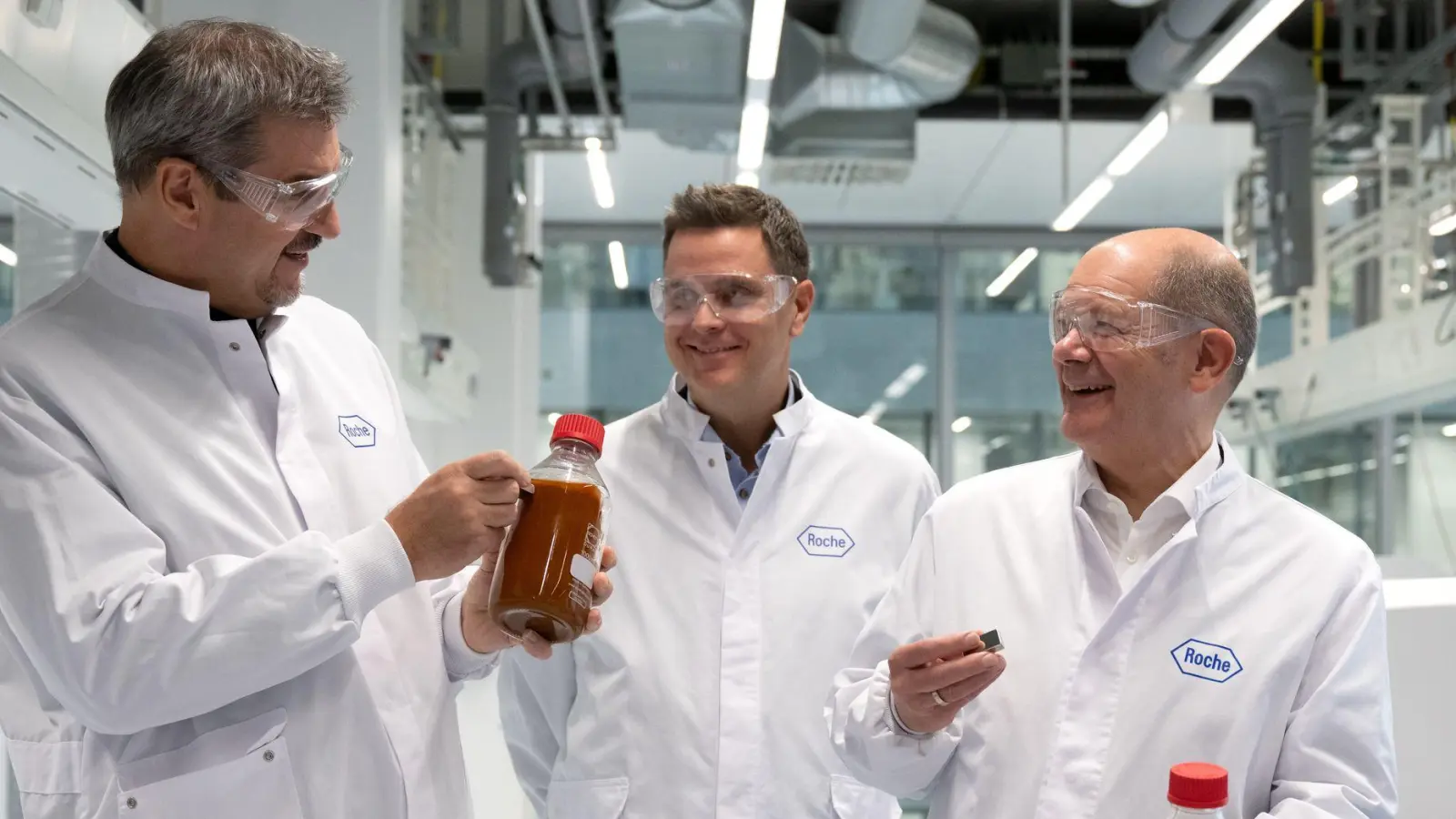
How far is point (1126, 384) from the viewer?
1.72 meters

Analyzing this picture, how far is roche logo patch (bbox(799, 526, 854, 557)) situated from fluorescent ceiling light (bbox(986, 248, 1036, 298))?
7.78 meters

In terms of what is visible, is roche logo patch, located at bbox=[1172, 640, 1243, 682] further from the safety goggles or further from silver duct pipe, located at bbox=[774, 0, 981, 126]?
silver duct pipe, located at bbox=[774, 0, 981, 126]

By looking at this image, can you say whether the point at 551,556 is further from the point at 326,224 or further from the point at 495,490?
the point at 326,224

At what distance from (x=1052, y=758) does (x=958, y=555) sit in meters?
0.29

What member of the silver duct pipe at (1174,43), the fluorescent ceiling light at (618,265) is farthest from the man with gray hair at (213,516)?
the fluorescent ceiling light at (618,265)

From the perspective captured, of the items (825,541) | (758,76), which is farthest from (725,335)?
(758,76)

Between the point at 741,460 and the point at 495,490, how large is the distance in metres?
0.92

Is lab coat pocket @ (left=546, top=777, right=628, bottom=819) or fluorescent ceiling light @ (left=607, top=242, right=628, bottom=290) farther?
fluorescent ceiling light @ (left=607, top=242, right=628, bottom=290)

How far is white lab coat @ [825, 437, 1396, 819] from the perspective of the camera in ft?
4.90

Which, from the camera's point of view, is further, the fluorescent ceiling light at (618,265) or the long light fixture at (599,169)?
the fluorescent ceiling light at (618,265)

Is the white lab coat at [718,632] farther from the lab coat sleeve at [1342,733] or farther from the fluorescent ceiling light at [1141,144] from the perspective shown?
the fluorescent ceiling light at [1141,144]

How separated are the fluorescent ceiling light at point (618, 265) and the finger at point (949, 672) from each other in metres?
8.37

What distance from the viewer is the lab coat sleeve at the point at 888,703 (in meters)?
1.61

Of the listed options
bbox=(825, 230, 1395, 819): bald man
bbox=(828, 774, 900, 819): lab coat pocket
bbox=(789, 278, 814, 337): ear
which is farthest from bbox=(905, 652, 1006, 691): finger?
bbox=(789, 278, 814, 337): ear
